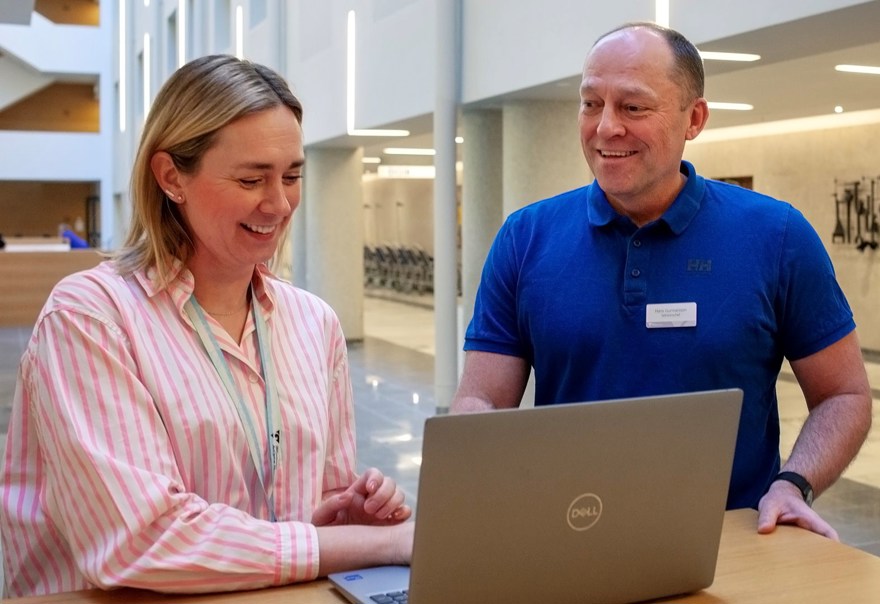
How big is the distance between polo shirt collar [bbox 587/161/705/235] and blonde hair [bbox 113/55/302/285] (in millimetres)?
840

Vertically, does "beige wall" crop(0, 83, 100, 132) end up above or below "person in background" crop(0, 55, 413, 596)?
above

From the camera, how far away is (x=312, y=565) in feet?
5.38

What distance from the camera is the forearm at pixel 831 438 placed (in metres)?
2.19

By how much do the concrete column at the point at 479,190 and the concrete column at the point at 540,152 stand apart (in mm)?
728

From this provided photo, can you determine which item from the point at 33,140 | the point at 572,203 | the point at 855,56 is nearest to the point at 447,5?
the point at 855,56

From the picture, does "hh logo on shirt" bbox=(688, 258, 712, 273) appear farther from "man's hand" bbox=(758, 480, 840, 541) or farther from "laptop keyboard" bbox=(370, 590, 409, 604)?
"laptop keyboard" bbox=(370, 590, 409, 604)

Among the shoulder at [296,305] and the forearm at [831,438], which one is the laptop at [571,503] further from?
the forearm at [831,438]

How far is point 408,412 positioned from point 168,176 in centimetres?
748

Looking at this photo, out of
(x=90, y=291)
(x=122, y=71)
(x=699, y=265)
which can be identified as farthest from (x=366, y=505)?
(x=122, y=71)

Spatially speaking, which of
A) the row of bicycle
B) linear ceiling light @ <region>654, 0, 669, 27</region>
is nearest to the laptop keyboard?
linear ceiling light @ <region>654, 0, 669, 27</region>

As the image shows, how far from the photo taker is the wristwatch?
2100 mm

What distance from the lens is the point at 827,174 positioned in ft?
45.1

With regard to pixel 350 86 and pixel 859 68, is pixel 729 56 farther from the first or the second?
pixel 350 86

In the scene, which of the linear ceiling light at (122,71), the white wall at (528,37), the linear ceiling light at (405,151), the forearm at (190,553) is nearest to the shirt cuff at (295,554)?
the forearm at (190,553)
